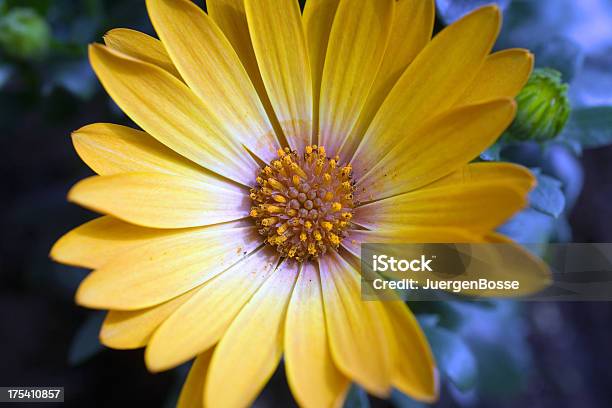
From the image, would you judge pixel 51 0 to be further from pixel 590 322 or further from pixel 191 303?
pixel 590 322

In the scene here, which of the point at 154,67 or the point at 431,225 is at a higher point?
the point at 154,67

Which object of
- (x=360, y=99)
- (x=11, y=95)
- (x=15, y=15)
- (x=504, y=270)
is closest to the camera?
(x=504, y=270)

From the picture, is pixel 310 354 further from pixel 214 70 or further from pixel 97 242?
pixel 214 70

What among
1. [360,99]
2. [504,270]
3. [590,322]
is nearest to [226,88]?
[360,99]

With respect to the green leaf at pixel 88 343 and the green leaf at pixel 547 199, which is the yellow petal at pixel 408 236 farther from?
the green leaf at pixel 88 343

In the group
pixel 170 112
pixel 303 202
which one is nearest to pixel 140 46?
pixel 170 112

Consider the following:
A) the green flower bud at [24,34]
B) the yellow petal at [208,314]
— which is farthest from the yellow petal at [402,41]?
the green flower bud at [24,34]
